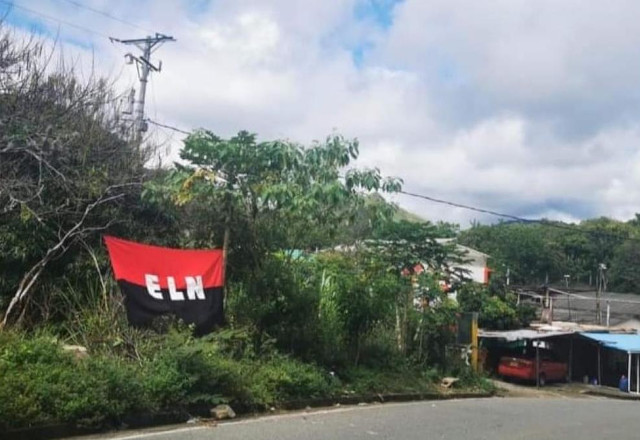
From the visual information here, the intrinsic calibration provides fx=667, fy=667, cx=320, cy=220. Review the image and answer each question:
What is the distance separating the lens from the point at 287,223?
570 inches

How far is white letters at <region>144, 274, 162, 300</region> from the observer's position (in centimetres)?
1184

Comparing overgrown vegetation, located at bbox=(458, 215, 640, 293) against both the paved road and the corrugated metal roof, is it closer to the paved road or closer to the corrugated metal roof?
the corrugated metal roof

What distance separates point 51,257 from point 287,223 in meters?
4.82

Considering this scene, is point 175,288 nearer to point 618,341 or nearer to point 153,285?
point 153,285

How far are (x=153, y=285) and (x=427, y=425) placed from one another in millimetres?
5328

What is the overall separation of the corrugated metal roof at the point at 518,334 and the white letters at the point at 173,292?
21463 mm

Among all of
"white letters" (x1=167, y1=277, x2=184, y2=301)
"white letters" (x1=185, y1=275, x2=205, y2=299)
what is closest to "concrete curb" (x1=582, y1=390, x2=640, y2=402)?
"white letters" (x1=185, y1=275, x2=205, y2=299)

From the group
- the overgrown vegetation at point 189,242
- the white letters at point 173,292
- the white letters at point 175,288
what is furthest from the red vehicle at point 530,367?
the white letters at point 173,292

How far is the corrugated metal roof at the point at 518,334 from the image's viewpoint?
30142 mm

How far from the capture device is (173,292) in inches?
480

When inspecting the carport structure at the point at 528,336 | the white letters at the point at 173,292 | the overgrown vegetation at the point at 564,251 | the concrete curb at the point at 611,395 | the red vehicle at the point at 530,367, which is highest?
the overgrown vegetation at the point at 564,251

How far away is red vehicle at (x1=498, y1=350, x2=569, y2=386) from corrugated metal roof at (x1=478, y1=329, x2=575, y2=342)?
106 centimetres

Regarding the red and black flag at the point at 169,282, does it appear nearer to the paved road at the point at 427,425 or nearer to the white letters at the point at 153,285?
the white letters at the point at 153,285

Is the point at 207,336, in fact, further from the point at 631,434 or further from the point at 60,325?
the point at 631,434
